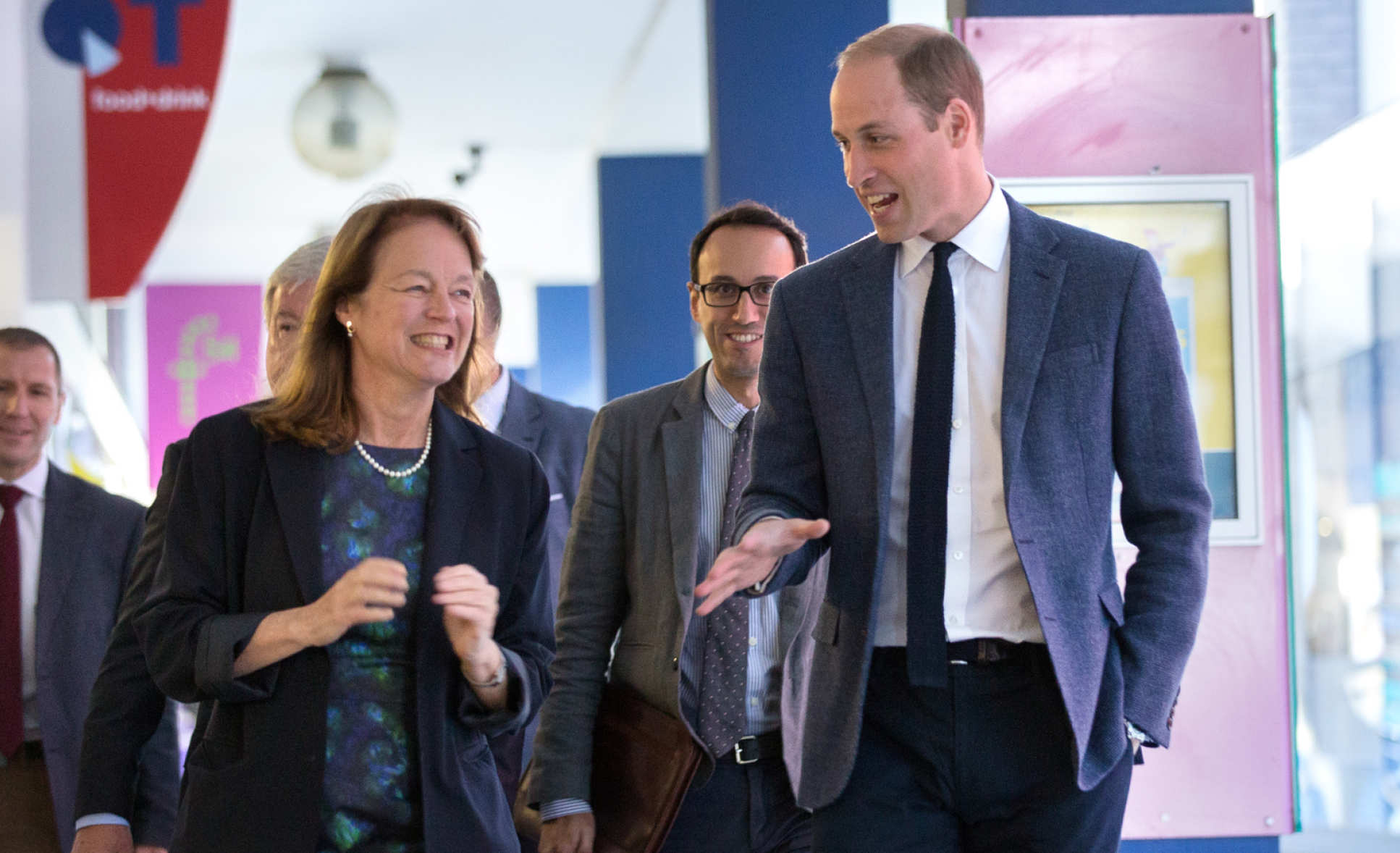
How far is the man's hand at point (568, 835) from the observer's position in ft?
9.50

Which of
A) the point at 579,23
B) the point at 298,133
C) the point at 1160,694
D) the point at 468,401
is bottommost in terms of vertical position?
the point at 1160,694

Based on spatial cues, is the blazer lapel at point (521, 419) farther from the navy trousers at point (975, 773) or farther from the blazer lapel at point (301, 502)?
the navy trousers at point (975, 773)

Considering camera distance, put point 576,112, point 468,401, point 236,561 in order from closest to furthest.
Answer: point 236,561
point 468,401
point 576,112

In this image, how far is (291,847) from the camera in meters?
2.10

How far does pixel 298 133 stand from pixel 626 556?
5.51m

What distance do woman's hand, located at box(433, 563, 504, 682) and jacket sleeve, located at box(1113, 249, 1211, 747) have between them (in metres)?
0.92

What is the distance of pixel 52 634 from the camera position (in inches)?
131

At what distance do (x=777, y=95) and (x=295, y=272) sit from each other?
190 centimetres

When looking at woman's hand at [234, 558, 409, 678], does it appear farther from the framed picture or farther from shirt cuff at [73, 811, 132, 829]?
the framed picture

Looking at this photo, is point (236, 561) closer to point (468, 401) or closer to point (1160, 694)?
point (468, 401)

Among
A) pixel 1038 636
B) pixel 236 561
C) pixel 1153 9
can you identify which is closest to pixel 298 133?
pixel 1153 9

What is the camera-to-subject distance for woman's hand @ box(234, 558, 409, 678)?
1996mm

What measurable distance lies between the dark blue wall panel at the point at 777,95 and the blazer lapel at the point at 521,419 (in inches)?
37.2

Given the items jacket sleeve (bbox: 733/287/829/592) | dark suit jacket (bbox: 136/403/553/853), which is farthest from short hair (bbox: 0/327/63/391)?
jacket sleeve (bbox: 733/287/829/592)
